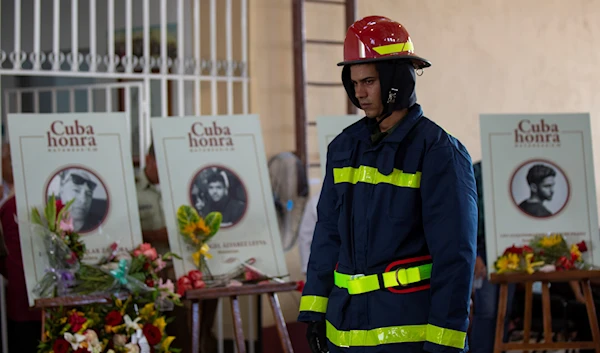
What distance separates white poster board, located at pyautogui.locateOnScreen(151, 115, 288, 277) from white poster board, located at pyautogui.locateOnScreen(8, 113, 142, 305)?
6.1 inches

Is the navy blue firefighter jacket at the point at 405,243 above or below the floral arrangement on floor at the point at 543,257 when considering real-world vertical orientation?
above

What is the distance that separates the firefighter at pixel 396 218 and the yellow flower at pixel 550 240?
1.88 meters

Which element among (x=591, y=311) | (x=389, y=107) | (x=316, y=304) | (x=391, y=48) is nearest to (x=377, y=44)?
(x=391, y=48)

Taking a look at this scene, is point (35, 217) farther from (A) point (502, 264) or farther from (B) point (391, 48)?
(A) point (502, 264)

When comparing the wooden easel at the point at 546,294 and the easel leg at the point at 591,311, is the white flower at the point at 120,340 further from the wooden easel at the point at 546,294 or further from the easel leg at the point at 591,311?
the easel leg at the point at 591,311

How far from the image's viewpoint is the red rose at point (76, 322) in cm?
326

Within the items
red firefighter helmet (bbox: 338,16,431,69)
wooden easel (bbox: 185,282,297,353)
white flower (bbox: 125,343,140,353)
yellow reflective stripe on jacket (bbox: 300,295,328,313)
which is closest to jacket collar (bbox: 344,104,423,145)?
red firefighter helmet (bbox: 338,16,431,69)

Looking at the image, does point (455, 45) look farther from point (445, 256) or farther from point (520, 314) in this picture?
point (445, 256)

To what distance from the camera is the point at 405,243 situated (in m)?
2.10

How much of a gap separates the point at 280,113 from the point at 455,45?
145 cm

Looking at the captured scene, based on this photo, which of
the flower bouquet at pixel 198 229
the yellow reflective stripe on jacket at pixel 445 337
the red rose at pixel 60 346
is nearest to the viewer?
the yellow reflective stripe on jacket at pixel 445 337

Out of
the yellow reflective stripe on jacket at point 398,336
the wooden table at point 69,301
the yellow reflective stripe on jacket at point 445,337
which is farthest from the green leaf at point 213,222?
the yellow reflective stripe on jacket at point 445,337

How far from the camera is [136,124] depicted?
192 inches

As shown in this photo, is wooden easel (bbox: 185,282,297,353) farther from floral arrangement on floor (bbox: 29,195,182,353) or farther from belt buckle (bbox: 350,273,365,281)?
belt buckle (bbox: 350,273,365,281)
